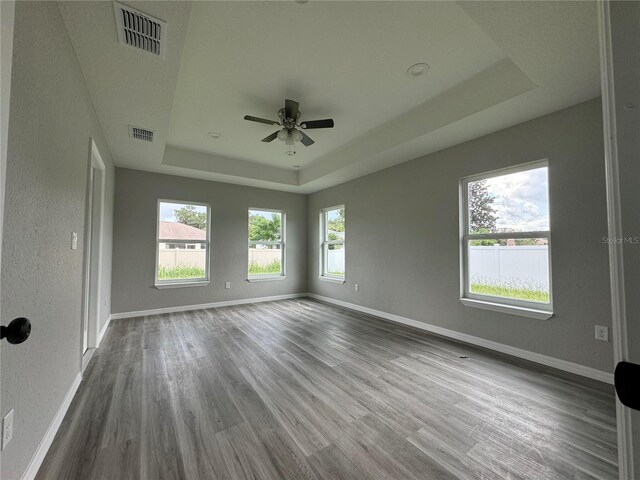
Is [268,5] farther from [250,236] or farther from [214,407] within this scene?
[250,236]

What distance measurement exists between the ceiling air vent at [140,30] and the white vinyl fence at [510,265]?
12.1ft

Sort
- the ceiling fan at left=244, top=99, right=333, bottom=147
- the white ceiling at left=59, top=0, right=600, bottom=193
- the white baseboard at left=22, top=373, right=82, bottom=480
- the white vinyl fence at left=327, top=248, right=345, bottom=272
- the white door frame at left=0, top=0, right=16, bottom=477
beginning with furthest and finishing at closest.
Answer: the white vinyl fence at left=327, top=248, right=345, bottom=272 → the ceiling fan at left=244, top=99, right=333, bottom=147 → the white ceiling at left=59, top=0, right=600, bottom=193 → the white baseboard at left=22, top=373, right=82, bottom=480 → the white door frame at left=0, top=0, right=16, bottom=477

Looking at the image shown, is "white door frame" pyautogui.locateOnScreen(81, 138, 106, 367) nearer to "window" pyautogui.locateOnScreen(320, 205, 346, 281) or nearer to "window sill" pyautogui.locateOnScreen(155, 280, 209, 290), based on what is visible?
"window sill" pyautogui.locateOnScreen(155, 280, 209, 290)

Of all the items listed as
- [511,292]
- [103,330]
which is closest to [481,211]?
[511,292]

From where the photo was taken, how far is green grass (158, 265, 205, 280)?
486 centimetres

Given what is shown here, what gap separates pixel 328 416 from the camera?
1.90 metres

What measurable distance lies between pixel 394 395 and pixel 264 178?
4.30 meters

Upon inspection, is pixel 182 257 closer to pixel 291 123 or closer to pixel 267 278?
pixel 267 278

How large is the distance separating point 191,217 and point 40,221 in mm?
3830

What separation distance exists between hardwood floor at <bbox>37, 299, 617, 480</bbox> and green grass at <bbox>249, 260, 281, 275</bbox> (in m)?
2.65

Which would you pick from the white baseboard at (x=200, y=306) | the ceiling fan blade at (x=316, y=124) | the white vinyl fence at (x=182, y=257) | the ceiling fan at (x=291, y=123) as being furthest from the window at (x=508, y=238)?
the white vinyl fence at (x=182, y=257)

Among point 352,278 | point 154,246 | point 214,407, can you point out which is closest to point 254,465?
point 214,407

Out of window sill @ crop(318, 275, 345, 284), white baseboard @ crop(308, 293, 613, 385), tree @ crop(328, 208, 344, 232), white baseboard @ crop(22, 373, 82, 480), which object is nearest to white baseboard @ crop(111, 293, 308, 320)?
window sill @ crop(318, 275, 345, 284)

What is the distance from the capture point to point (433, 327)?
371 cm
